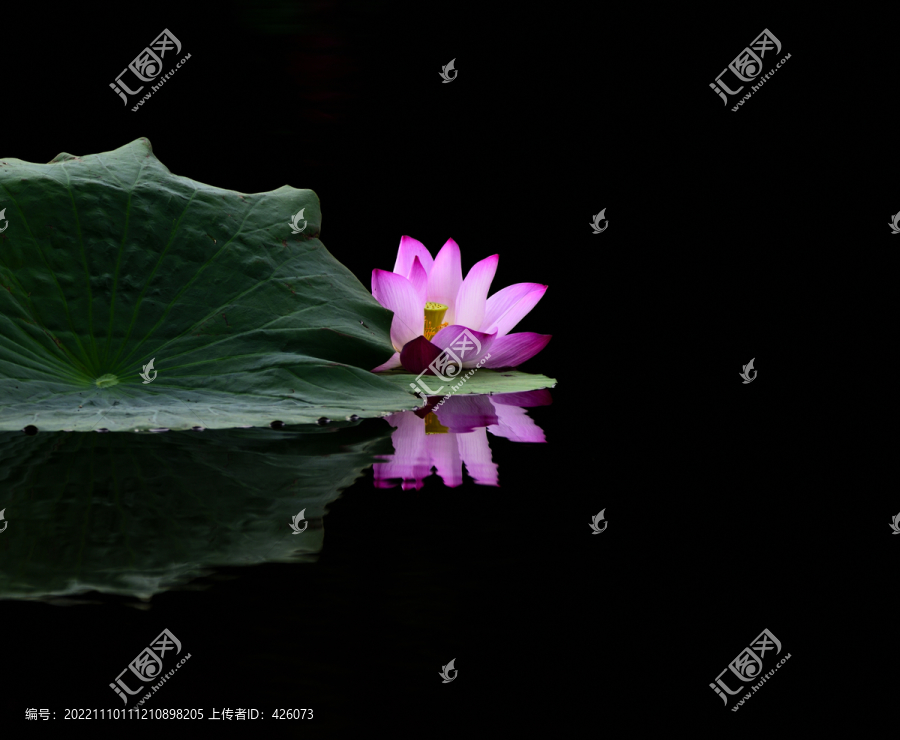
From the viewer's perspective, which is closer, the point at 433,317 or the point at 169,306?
the point at 169,306

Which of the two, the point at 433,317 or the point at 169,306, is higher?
the point at 433,317

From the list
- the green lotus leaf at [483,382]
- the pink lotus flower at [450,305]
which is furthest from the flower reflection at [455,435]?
the pink lotus flower at [450,305]

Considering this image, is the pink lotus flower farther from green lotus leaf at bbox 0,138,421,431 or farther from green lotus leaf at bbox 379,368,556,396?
green lotus leaf at bbox 0,138,421,431

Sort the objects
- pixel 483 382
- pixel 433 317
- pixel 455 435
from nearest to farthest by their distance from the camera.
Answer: pixel 455 435
pixel 483 382
pixel 433 317


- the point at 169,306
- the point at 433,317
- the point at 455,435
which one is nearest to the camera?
the point at 455,435

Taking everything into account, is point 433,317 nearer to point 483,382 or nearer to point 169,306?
point 483,382

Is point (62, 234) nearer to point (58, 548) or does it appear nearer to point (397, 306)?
point (397, 306)

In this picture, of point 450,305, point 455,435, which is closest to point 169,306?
point 455,435
